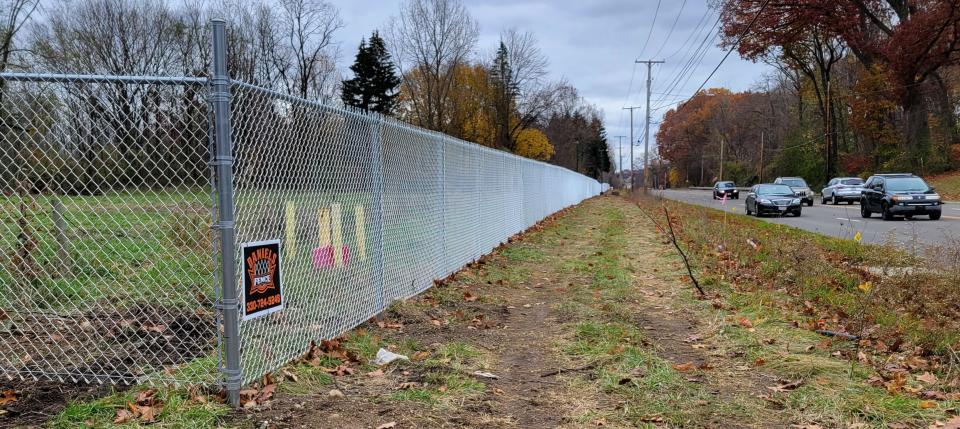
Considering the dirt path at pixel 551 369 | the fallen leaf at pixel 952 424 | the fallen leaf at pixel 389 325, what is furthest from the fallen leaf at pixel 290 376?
the fallen leaf at pixel 952 424

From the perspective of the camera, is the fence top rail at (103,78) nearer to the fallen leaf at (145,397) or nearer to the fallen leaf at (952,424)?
the fallen leaf at (145,397)

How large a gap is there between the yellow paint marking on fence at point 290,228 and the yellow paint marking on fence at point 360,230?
85 centimetres

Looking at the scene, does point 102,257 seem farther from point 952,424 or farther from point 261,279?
point 952,424

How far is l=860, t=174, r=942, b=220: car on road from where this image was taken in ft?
56.5

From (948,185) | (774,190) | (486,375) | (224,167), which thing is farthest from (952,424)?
(948,185)

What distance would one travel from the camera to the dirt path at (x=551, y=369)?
11.3 feet

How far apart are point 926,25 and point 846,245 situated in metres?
31.9

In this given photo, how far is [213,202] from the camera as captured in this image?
3.26 metres

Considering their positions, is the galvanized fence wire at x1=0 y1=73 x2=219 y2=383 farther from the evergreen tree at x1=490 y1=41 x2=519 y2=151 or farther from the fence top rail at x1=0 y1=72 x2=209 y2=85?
the evergreen tree at x1=490 y1=41 x2=519 y2=151

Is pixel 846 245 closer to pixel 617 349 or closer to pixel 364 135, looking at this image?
pixel 617 349

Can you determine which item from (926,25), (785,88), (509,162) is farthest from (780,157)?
(509,162)

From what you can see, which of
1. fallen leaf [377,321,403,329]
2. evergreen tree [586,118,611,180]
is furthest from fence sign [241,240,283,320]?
evergreen tree [586,118,611,180]

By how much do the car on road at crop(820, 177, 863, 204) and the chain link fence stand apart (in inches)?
1205

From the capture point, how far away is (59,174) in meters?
4.05
